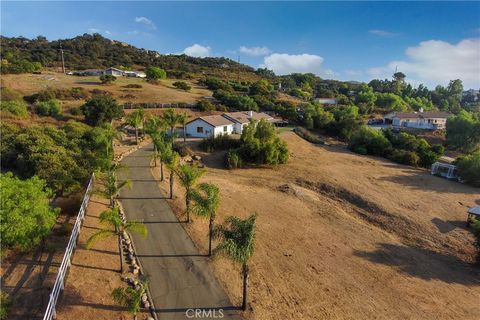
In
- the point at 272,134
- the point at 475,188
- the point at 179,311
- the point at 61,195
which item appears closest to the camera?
the point at 179,311

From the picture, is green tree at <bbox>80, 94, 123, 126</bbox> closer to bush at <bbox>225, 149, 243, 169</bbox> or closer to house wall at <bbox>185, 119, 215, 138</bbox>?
house wall at <bbox>185, 119, 215, 138</bbox>

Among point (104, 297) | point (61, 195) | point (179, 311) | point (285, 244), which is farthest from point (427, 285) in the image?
point (61, 195)

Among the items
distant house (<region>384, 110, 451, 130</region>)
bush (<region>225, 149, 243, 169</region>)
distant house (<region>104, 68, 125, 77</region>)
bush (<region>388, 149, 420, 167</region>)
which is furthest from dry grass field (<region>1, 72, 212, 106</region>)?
distant house (<region>384, 110, 451, 130</region>)

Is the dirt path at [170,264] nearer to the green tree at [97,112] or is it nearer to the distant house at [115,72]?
the green tree at [97,112]

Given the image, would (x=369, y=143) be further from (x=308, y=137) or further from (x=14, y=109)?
(x=14, y=109)

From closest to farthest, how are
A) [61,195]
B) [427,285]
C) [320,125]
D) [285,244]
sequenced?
[427,285] → [285,244] → [61,195] → [320,125]

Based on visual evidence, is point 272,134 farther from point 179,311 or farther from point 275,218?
point 179,311

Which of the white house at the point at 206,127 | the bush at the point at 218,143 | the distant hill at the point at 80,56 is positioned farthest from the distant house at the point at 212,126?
the distant hill at the point at 80,56
